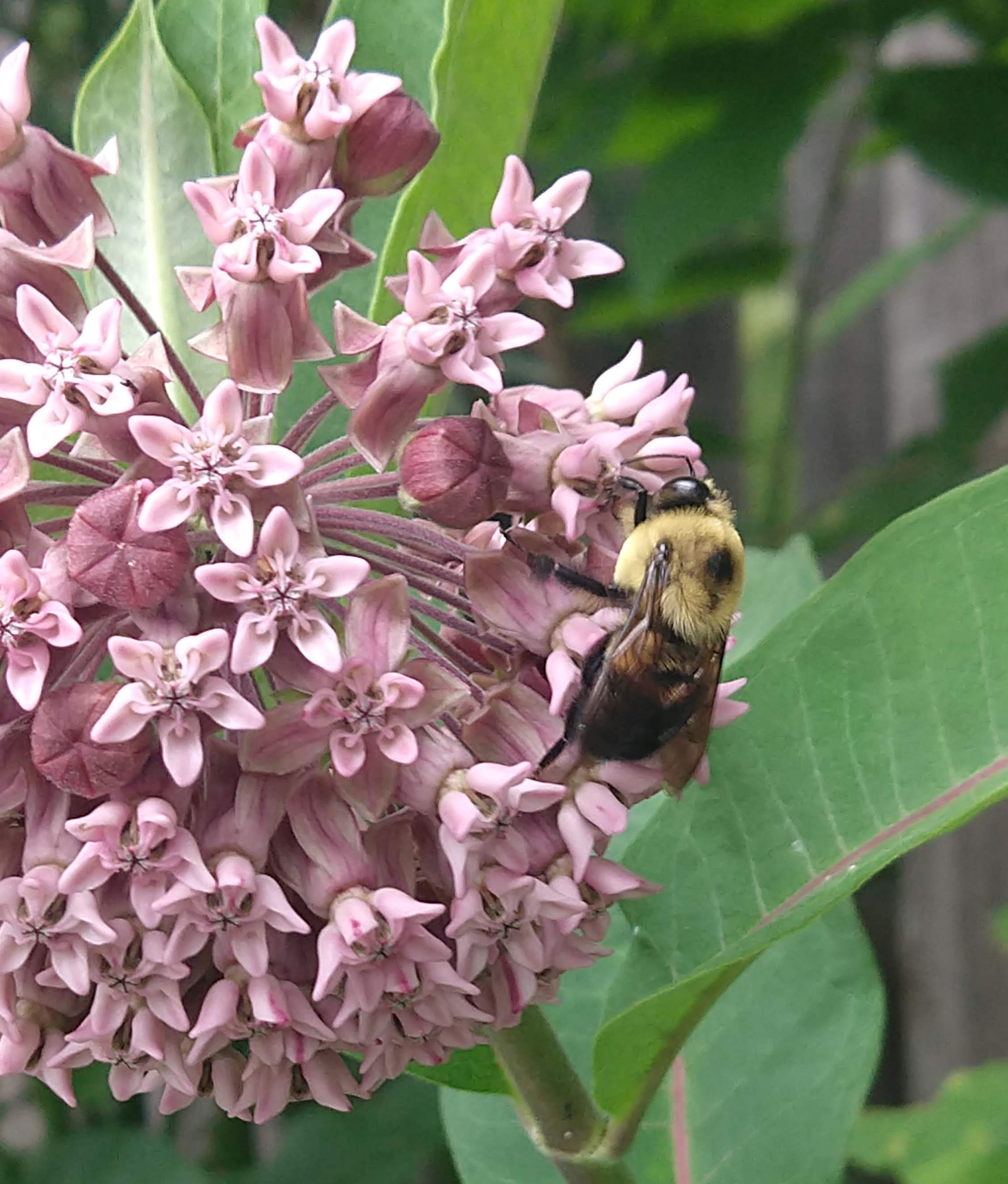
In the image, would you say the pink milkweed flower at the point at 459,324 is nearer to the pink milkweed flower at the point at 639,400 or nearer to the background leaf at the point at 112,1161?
the pink milkweed flower at the point at 639,400

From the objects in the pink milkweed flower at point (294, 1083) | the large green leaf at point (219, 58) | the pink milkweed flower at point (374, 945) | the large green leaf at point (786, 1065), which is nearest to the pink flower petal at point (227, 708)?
the pink milkweed flower at point (374, 945)

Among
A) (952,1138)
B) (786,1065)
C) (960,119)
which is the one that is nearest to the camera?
(786,1065)

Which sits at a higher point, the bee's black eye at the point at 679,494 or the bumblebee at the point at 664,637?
the bee's black eye at the point at 679,494

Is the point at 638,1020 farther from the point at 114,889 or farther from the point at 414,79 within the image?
the point at 414,79

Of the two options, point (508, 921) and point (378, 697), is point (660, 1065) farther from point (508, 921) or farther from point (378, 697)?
point (378, 697)

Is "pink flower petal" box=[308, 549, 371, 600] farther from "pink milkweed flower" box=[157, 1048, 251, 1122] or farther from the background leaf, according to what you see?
the background leaf

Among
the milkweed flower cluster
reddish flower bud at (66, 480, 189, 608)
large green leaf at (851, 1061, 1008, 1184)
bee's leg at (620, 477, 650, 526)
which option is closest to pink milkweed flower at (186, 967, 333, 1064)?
the milkweed flower cluster

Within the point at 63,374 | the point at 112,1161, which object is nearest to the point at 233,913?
the point at 63,374

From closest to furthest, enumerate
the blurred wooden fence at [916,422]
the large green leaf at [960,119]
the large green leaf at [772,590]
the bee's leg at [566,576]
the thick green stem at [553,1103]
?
the bee's leg at [566,576] → the thick green stem at [553,1103] → the large green leaf at [772,590] → the large green leaf at [960,119] → the blurred wooden fence at [916,422]
